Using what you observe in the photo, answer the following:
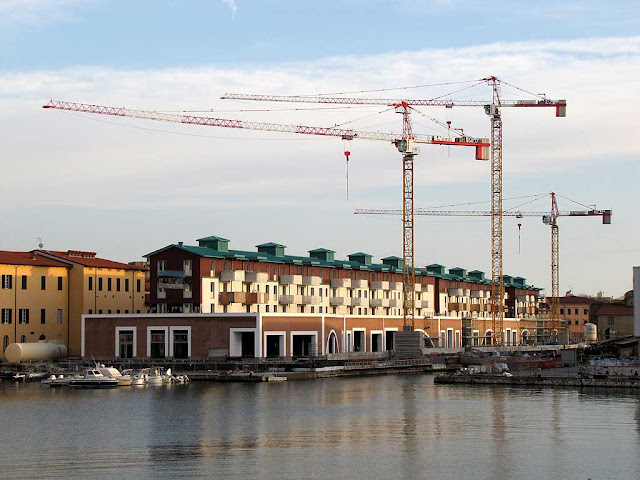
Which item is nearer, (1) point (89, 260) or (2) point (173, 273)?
(2) point (173, 273)

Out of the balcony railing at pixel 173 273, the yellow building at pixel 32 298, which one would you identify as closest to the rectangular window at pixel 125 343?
the balcony railing at pixel 173 273

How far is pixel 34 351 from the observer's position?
91.6 m

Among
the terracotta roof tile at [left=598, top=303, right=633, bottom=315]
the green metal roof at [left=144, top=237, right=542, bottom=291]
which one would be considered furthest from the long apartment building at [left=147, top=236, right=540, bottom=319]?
the terracotta roof tile at [left=598, top=303, right=633, bottom=315]

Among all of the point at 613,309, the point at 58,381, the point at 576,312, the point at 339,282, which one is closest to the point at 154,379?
the point at 58,381

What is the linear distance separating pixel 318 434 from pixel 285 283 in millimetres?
53807

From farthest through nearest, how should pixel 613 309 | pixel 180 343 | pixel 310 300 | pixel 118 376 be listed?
pixel 613 309 → pixel 310 300 → pixel 180 343 → pixel 118 376

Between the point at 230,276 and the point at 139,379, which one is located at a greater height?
the point at 230,276

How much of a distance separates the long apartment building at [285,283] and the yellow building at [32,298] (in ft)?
31.2

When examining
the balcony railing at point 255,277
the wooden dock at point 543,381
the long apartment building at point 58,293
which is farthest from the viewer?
the balcony railing at point 255,277

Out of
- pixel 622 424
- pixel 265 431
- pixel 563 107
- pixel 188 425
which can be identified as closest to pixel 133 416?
pixel 188 425

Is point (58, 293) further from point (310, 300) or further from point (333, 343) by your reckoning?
point (333, 343)

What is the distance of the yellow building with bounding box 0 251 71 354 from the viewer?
92250 millimetres

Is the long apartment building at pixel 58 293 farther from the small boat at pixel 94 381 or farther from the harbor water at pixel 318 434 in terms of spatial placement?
the harbor water at pixel 318 434

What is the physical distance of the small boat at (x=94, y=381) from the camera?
79062mm
